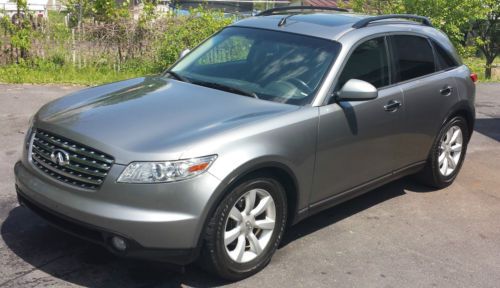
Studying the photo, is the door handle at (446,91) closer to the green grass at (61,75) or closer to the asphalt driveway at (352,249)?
the asphalt driveway at (352,249)

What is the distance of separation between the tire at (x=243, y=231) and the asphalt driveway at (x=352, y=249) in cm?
13

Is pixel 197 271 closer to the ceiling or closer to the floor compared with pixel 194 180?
closer to the floor

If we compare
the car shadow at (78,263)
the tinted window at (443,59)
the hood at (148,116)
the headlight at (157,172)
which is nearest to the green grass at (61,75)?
the car shadow at (78,263)

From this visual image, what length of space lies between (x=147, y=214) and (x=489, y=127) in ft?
23.5

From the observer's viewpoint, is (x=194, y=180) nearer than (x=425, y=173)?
Yes

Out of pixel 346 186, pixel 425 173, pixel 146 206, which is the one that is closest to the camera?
pixel 146 206

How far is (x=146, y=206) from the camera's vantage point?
361 centimetres

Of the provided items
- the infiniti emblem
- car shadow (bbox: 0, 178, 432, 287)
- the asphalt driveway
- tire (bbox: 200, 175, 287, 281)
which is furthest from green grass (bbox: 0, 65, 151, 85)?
tire (bbox: 200, 175, 287, 281)

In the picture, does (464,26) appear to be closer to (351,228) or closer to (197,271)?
(351,228)

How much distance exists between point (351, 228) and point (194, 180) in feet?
6.52

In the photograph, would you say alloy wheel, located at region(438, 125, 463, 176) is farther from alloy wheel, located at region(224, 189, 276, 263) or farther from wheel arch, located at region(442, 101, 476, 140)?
alloy wheel, located at region(224, 189, 276, 263)

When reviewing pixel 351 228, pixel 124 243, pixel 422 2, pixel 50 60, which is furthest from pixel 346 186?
pixel 422 2

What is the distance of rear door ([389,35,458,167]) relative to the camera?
5383 millimetres

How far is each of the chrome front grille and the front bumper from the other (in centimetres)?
7
